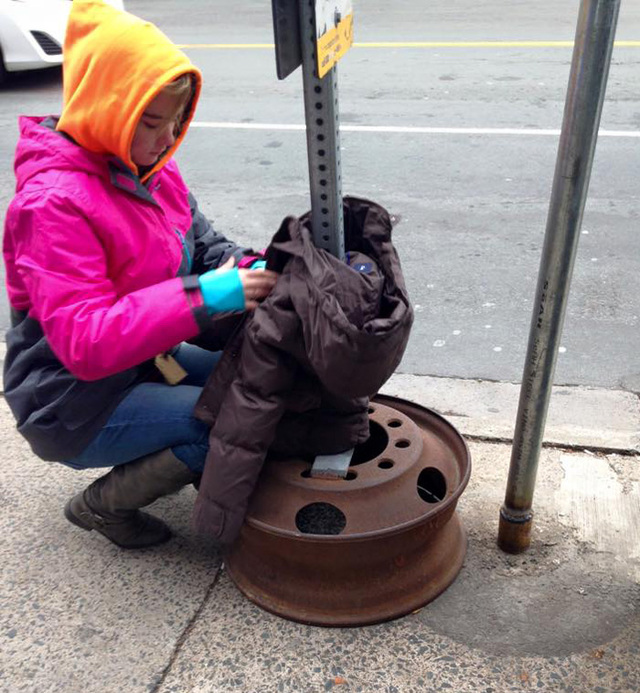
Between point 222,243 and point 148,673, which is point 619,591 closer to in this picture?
point 148,673

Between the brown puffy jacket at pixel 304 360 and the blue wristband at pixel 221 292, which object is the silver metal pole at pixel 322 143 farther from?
the blue wristband at pixel 221 292

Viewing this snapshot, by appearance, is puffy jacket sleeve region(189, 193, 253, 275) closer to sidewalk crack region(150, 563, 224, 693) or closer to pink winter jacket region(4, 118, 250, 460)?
pink winter jacket region(4, 118, 250, 460)

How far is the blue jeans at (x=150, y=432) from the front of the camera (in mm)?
2312

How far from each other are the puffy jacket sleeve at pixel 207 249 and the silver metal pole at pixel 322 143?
55cm

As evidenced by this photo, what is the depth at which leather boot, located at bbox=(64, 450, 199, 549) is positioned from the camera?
7.73ft

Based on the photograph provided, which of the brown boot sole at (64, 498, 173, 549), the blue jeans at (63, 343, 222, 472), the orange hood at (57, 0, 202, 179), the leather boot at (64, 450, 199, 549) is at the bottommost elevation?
the brown boot sole at (64, 498, 173, 549)

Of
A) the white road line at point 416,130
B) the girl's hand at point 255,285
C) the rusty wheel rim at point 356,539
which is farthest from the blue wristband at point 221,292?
the white road line at point 416,130

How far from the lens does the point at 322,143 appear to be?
1.95 metres

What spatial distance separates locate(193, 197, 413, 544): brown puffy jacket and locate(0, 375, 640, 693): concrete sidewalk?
0.32 meters

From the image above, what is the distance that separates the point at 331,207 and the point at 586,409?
1.70m

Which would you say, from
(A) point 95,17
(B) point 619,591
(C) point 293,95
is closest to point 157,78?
(A) point 95,17

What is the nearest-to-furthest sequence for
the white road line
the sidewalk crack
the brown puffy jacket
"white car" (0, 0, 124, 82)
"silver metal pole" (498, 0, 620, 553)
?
"silver metal pole" (498, 0, 620, 553) < the brown puffy jacket < the sidewalk crack < the white road line < "white car" (0, 0, 124, 82)

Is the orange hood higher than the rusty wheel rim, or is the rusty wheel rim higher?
the orange hood

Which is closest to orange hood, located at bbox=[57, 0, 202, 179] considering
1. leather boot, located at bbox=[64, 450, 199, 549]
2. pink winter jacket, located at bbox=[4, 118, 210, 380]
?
pink winter jacket, located at bbox=[4, 118, 210, 380]
